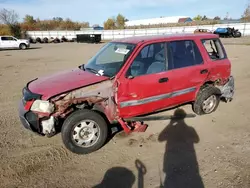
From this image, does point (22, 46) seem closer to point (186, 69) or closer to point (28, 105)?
point (28, 105)

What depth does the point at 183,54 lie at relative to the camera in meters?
4.32

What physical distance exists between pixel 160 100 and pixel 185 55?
3.62ft

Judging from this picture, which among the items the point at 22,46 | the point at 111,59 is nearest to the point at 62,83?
the point at 111,59

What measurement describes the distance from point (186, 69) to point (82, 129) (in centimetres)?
237

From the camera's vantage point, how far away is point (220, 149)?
3580 millimetres

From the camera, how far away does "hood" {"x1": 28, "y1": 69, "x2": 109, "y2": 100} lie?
3.38 metres

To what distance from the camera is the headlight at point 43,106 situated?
328 centimetres

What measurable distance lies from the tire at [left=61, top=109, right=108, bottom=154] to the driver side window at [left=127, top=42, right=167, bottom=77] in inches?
38.6

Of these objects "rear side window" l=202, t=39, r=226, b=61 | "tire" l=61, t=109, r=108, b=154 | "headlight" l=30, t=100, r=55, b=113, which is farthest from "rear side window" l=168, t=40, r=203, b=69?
"headlight" l=30, t=100, r=55, b=113

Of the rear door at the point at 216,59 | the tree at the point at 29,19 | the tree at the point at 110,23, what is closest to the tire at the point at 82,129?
the rear door at the point at 216,59

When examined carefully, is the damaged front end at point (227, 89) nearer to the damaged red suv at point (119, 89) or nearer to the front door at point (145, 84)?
the damaged red suv at point (119, 89)

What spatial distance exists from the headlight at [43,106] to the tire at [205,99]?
3.14m

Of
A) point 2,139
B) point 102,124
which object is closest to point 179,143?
point 102,124

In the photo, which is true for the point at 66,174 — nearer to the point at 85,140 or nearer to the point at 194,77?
the point at 85,140
